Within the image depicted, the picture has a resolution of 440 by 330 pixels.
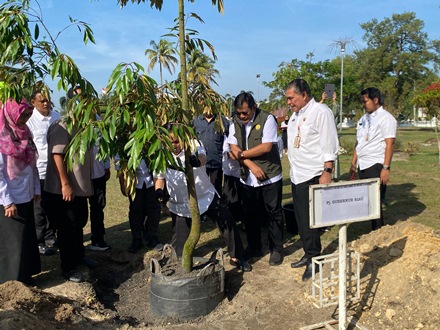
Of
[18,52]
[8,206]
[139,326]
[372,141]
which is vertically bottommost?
[139,326]

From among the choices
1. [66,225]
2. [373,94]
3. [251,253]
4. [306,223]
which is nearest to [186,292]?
[306,223]

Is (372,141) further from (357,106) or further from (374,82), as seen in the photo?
(374,82)

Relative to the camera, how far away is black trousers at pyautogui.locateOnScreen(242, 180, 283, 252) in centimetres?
471

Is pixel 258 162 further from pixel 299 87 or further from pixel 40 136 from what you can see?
pixel 40 136

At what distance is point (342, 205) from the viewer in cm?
303

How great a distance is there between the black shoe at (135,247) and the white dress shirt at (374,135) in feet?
10.2

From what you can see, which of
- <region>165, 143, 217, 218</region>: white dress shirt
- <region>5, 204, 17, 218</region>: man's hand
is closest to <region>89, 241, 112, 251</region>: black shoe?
<region>165, 143, 217, 218</region>: white dress shirt

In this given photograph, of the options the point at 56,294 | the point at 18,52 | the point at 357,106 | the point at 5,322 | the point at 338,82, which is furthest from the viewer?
the point at 357,106

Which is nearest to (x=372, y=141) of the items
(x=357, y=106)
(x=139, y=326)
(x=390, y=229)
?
(x=390, y=229)

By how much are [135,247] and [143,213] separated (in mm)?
455

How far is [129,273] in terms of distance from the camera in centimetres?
495

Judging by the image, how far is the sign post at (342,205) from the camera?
9.64ft

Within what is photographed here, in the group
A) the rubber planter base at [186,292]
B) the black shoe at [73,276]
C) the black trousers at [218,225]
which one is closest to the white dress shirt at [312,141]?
the black trousers at [218,225]

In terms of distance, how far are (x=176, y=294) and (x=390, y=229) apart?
2.69 metres
